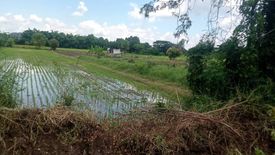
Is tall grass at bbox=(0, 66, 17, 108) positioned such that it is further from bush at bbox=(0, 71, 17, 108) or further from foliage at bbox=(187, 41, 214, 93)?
foliage at bbox=(187, 41, 214, 93)

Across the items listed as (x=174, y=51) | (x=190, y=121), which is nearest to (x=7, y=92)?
(x=190, y=121)

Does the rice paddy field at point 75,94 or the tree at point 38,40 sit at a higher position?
the rice paddy field at point 75,94

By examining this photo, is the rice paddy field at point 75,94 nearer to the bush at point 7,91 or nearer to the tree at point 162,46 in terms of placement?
the bush at point 7,91

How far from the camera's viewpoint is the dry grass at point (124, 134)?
4504 millimetres

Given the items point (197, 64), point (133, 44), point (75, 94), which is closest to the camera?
point (75, 94)

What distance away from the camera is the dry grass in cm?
450

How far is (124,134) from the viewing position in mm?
4750

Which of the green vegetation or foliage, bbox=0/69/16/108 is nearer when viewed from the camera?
the green vegetation

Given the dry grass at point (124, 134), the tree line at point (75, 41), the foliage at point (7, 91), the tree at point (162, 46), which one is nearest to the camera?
the dry grass at point (124, 134)

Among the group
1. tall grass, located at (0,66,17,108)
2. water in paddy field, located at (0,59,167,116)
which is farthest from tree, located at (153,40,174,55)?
tall grass, located at (0,66,17,108)

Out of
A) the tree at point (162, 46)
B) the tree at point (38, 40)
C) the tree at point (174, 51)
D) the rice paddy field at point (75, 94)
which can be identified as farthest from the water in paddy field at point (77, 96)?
the tree at point (38, 40)

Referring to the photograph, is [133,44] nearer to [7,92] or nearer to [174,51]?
[174,51]

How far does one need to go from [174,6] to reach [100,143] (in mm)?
4580

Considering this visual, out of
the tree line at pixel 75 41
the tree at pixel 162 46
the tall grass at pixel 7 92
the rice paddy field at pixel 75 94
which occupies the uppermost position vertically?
the tall grass at pixel 7 92
